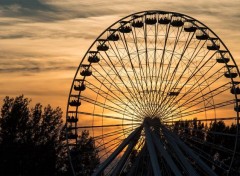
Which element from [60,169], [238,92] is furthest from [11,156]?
[238,92]

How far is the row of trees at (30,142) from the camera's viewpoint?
353 ft

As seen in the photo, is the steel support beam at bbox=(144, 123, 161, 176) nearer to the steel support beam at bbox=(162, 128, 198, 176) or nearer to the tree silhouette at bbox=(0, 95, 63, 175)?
the steel support beam at bbox=(162, 128, 198, 176)

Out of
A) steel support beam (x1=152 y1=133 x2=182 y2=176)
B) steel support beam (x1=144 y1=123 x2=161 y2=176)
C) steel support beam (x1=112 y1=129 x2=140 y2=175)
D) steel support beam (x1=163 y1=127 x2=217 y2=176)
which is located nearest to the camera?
steel support beam (x1=144 y1=123 x2=161 y2=176)

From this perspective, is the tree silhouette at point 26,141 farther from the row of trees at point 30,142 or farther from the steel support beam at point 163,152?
the steel support beam at point 163,152

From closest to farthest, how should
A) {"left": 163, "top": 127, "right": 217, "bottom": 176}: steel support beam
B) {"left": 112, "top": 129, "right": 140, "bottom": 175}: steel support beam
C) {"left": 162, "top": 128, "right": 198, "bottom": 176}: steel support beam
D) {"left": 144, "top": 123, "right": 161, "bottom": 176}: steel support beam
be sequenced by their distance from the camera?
{"left": 144, "top": 123, "right": 161, "bottom": 176}: steel support beam, {"left": 162, "top": 128, "right": 198, "bottom": 176}: steel support beam, {"left": 163, "top": 127, "right": 217, "bottom": 176}: steel support beam, {"left": 112, "top": 129, "right": 140, "bottom": 175}: steel support beam

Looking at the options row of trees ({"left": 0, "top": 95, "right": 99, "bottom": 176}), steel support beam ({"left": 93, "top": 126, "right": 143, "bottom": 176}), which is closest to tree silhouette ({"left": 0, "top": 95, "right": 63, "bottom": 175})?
row of trees ({"left": 0, "top": 95, "right": 99, "bottom": 176})

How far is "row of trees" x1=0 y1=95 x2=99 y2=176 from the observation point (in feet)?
353

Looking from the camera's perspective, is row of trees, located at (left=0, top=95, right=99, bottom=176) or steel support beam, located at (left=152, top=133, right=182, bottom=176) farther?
row of trees, located at (left=0, top=95, right=99, bottom=176)

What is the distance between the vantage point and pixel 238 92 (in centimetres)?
6475

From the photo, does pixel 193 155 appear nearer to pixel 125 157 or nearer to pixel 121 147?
pixel 125 157

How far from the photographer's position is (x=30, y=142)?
11169cm

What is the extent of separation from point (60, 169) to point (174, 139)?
62.0 m

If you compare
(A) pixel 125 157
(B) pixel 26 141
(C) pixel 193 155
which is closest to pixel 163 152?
(C) pixel 193 155

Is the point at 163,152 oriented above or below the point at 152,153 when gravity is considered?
above
